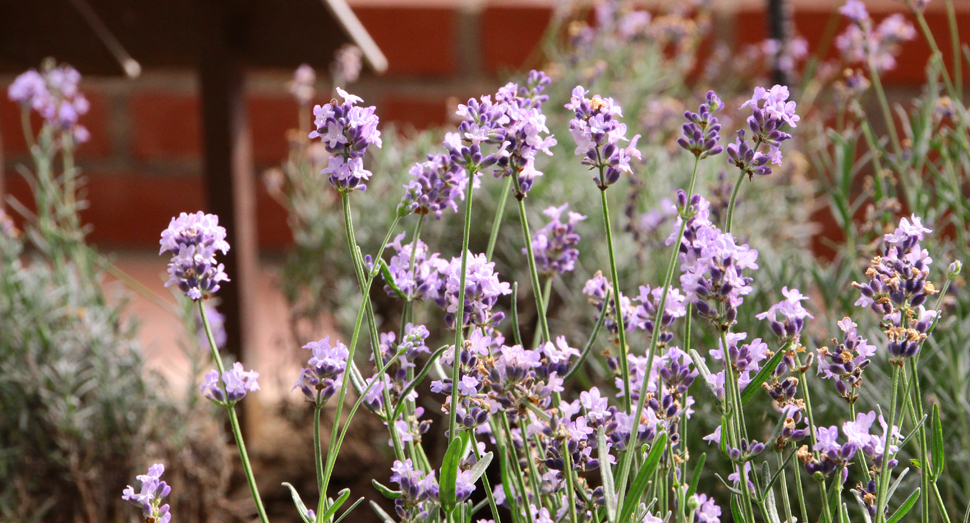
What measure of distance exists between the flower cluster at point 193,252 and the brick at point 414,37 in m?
2.32

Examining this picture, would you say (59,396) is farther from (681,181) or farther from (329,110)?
(681,181)

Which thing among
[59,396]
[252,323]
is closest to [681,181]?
[252,323]

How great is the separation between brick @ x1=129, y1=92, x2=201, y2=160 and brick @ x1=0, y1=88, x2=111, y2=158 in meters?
0.09

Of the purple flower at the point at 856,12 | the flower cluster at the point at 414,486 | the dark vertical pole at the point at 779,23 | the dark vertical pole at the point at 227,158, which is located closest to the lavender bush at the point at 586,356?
the flower cluster at the point at 414,486

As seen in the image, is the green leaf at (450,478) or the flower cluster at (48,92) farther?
the flower cluster at (48,92)

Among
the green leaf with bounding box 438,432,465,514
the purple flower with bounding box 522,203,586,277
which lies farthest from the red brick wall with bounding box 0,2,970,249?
the green leaf with bounding box 438,432,465,514

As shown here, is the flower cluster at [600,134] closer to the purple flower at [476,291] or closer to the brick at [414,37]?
the purple flower at [476,291]

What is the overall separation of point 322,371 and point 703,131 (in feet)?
0.94

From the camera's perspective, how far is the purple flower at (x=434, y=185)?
2.20 ft

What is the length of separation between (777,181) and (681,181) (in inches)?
14.3

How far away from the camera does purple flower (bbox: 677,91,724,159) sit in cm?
58

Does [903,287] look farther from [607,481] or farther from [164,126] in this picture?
[164,126]

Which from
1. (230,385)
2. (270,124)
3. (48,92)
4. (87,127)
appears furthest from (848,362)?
(87,127)

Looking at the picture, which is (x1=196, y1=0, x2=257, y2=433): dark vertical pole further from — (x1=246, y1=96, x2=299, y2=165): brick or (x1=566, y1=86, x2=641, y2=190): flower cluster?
(x1=246, y1=96, x2=299, y2=165): brick
